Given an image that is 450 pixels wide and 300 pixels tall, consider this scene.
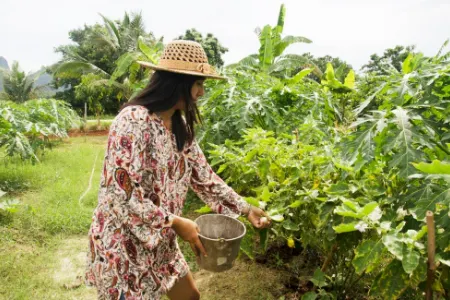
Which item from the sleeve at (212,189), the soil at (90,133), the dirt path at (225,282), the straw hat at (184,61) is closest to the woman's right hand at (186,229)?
the sleeve at (212,189)

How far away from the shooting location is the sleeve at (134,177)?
165 cm

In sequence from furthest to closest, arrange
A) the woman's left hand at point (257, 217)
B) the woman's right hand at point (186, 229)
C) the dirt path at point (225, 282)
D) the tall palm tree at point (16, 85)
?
the tall palm tree at point (16, 85), the dirt path at point (225, 282), the woman's left hand at point (257, 217), the woman's right hand at point (186, 229)

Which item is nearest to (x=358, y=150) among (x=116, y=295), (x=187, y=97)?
(x=187, y=97)

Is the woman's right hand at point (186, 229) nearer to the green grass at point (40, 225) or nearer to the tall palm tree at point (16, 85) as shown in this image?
the green grass at point (40, 225)

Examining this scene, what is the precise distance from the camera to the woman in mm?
1669

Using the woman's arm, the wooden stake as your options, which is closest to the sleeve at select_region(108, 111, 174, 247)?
the woman's arm

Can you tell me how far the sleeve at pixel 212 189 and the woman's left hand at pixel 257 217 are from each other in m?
0.05

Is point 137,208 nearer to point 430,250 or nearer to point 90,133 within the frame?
point 430,250

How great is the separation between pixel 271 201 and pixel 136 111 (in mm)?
1059

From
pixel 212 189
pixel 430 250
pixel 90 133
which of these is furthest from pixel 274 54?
pixel 90 133

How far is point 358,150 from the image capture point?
5.29 feet

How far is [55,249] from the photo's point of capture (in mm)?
4094

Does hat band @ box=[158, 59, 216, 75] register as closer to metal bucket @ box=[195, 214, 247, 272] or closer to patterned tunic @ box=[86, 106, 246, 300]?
patterned tunic @ box=[86, 106, 246, 300]

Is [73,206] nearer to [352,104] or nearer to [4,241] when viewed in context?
[4,241]
